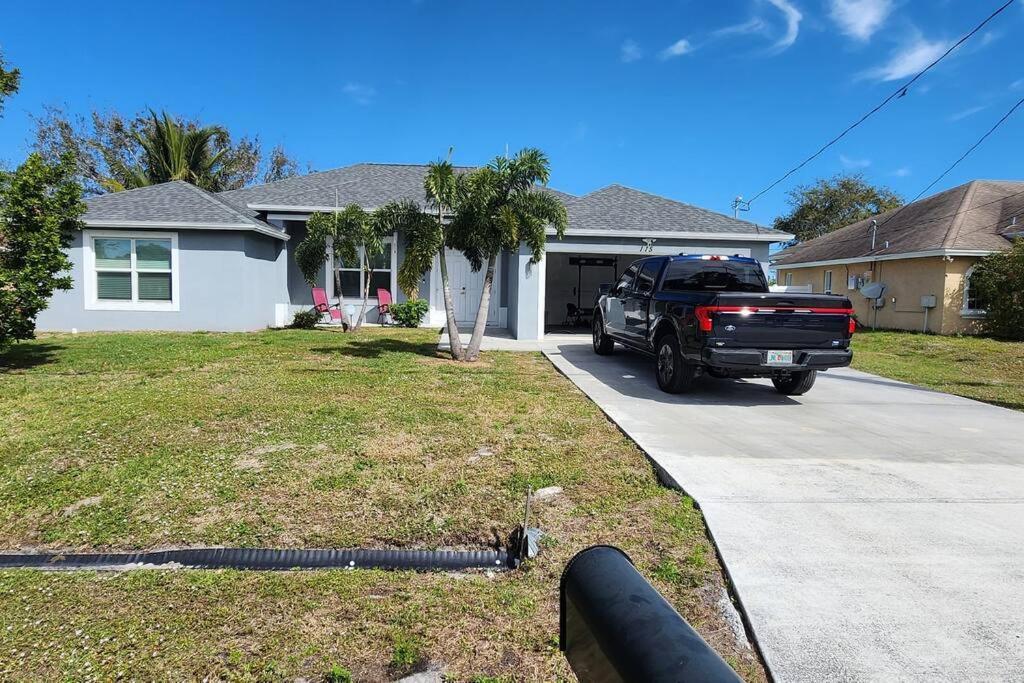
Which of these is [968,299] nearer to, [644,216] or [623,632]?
[644,216]

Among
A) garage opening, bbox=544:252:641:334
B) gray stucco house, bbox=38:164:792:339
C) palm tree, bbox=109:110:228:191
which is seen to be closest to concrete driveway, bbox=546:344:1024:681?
gray stucco house, bbox=38:164:792:339

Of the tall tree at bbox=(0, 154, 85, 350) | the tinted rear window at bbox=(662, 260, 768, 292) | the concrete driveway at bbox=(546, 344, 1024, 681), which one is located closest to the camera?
the concrete driveway at bbox=(546, 344, 1024, 681)

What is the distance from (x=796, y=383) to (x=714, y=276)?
1.95m

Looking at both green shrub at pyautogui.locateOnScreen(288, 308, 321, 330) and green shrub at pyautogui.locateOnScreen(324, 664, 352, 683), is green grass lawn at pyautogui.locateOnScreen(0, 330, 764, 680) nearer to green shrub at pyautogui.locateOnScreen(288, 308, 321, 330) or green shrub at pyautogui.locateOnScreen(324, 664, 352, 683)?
green shrub at pyautogui.locateOnScreen(324, 664, 352, 683)

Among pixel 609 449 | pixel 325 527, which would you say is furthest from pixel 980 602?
pixel 325 527

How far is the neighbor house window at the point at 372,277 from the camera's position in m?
16.2

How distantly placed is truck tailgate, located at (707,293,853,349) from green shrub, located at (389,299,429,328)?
10.3 metres

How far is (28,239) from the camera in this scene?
26.0ft

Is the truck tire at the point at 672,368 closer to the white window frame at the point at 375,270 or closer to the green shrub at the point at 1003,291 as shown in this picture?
the white window frame at the point at 375,270

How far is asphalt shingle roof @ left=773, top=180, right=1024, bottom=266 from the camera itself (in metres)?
18.3

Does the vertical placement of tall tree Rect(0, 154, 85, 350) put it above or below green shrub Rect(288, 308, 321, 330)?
above

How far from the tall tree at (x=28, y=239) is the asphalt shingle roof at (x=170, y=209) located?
5579 millimetres

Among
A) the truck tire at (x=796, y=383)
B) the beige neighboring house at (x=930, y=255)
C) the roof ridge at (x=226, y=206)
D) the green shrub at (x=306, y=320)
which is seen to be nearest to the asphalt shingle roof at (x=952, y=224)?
the beige neighboring house at (x=930, y=255)

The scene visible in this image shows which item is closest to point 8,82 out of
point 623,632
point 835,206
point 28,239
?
point 28,239
